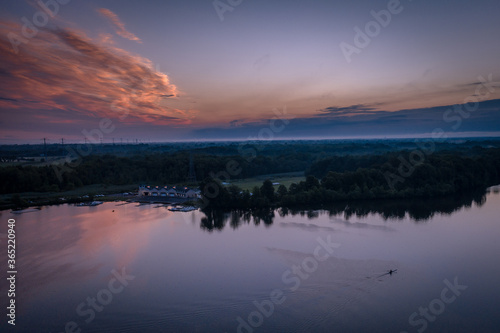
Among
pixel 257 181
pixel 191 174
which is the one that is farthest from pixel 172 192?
pixel 257 181

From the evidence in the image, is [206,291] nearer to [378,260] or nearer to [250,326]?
[250,326]

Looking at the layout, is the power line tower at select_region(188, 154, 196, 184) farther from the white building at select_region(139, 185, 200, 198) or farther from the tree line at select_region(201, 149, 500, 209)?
the tree line at select_region(201, 149, 500, 209)

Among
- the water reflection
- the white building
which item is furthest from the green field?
the water reflection

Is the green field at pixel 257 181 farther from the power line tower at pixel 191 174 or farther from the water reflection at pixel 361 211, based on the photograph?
the water reflection at pixel 361 211

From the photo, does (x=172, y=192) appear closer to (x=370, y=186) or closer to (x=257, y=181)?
(x=257, y=181)

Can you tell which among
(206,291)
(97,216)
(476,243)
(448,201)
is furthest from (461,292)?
(97,216)
